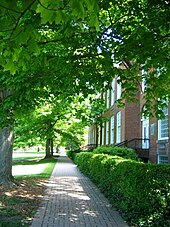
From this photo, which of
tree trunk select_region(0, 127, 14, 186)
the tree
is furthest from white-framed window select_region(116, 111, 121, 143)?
the tree

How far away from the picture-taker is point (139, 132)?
2769 cm

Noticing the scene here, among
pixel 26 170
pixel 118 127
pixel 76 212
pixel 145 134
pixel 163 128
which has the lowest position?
pixel 26 170

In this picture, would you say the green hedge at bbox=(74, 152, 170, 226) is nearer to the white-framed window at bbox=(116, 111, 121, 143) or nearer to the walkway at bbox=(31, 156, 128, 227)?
the walkway at bbox=(31, 156, 128, 227)

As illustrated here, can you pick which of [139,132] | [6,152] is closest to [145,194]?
[6,152]

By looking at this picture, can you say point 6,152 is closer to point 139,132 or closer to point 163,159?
point 163,159

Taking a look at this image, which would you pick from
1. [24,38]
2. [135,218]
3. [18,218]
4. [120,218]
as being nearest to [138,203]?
[135,218]

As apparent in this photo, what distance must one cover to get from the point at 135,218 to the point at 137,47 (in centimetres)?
401

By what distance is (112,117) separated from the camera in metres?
34.9

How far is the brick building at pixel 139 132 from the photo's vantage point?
20.2m

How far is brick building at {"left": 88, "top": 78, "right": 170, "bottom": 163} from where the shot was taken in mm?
20250

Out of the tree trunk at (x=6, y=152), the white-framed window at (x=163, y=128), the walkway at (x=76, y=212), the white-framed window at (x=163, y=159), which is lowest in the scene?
the walkway at (x=76, y=212)

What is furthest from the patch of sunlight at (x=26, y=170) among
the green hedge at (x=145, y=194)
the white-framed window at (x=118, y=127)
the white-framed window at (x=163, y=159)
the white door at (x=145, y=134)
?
the green hedge at (x=145, y=194)

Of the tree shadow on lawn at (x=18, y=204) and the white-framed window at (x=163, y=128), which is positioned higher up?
the white-framed window at (x=163, y=128)

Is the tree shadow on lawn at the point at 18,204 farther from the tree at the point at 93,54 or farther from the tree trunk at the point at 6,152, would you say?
the tree at the point at 93,54
